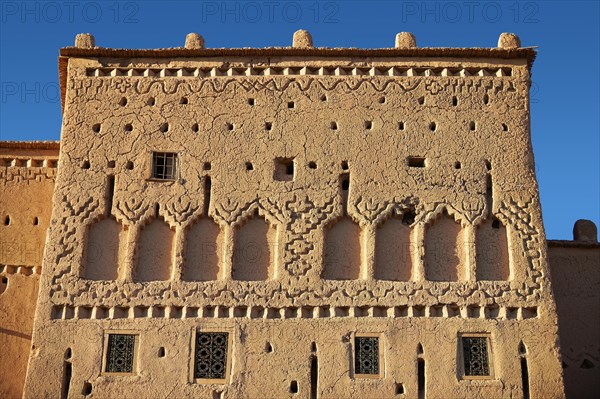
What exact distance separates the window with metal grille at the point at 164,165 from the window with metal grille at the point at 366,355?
4.15 metres

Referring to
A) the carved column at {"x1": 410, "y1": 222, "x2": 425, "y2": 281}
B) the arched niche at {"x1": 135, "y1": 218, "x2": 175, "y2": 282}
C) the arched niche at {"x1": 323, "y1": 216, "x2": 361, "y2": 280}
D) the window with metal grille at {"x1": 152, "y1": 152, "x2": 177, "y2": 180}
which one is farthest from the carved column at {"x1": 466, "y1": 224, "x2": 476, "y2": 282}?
the window with metal grille at {"x1": 152, "y1": 152, "x2": 177, "y2": 180}

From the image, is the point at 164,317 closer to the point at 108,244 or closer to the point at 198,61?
the point at 108,244

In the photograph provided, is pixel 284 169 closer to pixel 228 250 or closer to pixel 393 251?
pixel 228 250

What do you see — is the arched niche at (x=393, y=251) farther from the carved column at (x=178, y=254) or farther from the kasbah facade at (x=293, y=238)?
the carved column at (x=178, y=254)

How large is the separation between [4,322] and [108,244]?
8.64 feet

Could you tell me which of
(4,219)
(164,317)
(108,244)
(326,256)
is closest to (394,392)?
(326,256)

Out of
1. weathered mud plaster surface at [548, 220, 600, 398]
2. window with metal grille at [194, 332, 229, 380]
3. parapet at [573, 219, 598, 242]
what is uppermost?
parapet at [573, 219, 598, 242]

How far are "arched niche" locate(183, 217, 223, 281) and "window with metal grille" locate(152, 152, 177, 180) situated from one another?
980 millimetres

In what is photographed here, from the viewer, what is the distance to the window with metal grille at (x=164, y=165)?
54.5 feet

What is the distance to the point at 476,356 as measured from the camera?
15.4 m

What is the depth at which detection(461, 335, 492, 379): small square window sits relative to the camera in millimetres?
15352

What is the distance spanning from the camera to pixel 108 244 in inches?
639

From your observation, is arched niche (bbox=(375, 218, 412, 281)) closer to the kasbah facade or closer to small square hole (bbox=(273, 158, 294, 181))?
the kasbah facade

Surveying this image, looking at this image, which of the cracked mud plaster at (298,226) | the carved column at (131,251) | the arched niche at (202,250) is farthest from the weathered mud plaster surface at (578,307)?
the carved column at (131,251)
